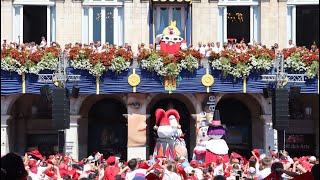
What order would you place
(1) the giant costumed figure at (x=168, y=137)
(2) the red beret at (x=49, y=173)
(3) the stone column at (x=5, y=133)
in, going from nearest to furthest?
(2) the red beret at (x=49, y=173), (1) the giant costumed figure at (x=168, y=137), (3) the stone column at (x=5, y=133)

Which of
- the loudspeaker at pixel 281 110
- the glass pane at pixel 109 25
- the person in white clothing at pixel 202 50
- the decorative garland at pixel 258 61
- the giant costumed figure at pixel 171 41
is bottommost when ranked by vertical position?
the loudspeaker at pixel 281 110

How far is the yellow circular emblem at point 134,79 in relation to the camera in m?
25.7

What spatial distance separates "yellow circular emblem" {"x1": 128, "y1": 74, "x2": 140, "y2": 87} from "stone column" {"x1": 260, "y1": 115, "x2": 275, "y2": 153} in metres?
5.08

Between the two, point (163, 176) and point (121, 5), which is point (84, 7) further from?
point (163, 176)

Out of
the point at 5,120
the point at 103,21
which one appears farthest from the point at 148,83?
the point at 5,120

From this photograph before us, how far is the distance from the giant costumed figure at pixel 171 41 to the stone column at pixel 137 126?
1997 millimetres

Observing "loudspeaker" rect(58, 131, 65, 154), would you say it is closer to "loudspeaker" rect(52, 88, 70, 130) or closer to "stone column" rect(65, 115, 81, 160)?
"loudspeaker" rect(52, 88, 70, 130)

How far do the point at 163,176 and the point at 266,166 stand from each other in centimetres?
180

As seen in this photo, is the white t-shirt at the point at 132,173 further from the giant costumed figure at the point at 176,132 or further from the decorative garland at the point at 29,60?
the decorative garland at the point at 29,60

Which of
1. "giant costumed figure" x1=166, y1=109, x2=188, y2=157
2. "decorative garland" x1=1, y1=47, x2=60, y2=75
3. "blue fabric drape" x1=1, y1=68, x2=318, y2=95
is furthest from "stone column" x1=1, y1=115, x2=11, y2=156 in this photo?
"giant costumed figure" x1=166, y1=109, x2=188, y2=157

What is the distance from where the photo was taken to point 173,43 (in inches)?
1026

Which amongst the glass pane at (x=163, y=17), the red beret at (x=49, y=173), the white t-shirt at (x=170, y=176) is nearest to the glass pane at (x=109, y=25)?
the glass pane at (x=163, y=17)

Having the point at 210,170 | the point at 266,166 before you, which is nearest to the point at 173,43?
the point at 210,170

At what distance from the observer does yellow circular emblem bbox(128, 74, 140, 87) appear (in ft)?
84.4
